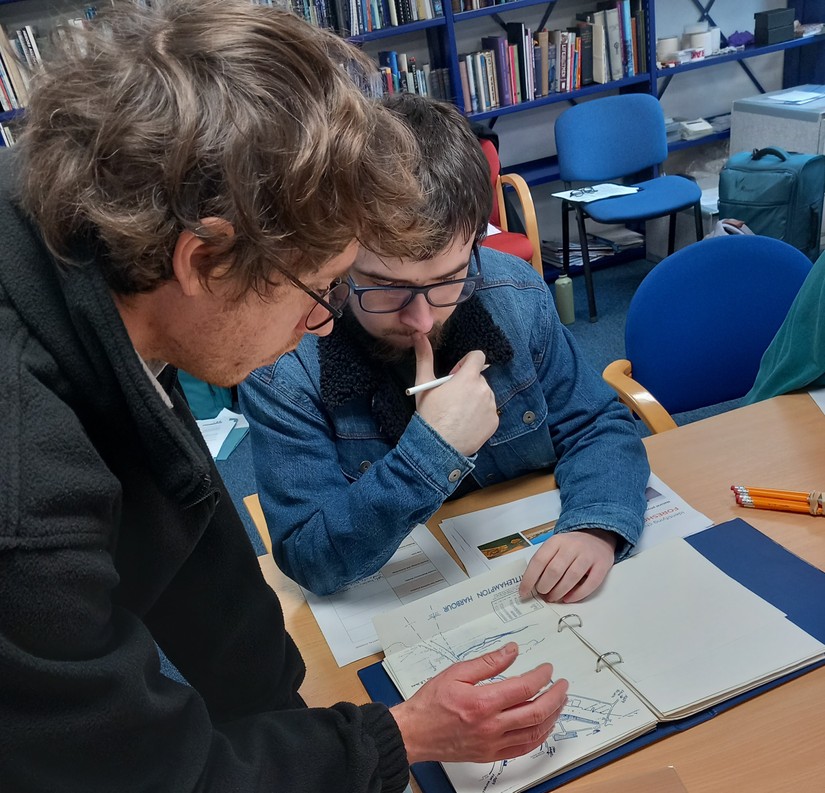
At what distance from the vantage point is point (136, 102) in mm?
559

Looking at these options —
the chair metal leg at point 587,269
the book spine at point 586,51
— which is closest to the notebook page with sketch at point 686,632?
the chair metal leg at point 587,269

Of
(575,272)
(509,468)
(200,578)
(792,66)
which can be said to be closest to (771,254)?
(509,468)

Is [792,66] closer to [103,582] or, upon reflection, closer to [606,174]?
[606,174]

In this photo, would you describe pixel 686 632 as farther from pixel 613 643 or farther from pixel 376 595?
pixel 376 595

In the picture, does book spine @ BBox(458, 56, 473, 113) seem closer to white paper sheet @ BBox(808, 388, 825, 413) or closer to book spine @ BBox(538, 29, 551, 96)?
book spine @ BBox(538, 29, 551, 96)

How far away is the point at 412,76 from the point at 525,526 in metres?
3.09

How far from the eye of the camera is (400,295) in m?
1.13

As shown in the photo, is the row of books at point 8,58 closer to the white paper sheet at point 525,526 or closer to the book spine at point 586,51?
the book spine at point 586,51

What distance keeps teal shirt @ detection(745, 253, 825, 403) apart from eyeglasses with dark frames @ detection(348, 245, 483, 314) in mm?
704

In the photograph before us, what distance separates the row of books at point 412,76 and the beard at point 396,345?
9.25 feet

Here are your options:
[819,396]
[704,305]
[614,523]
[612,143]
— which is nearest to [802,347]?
[819,396]

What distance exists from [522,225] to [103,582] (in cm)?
336

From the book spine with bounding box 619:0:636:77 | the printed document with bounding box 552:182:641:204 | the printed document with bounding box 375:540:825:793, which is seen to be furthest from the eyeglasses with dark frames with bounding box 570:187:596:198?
the printed document with bounding box 375:540:825:793

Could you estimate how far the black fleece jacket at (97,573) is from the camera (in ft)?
1.63
